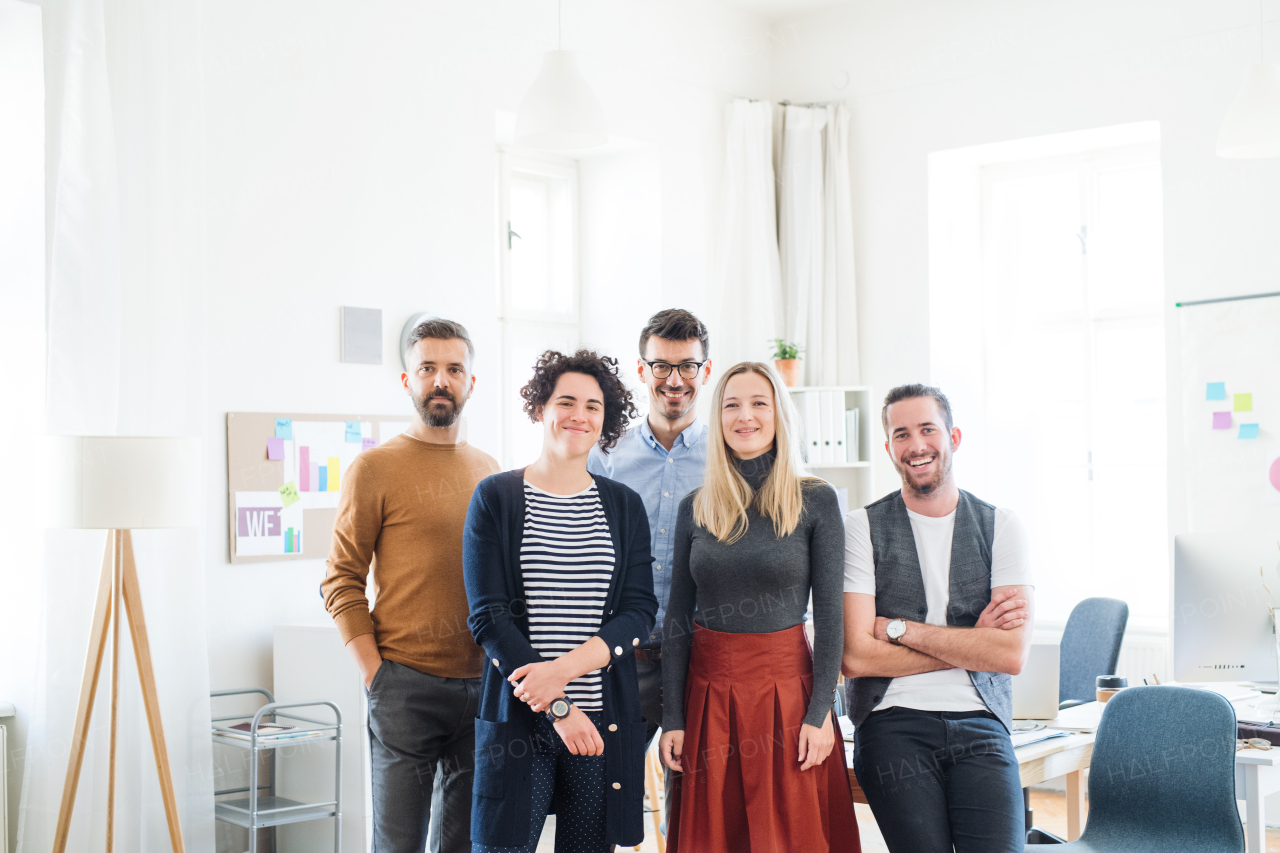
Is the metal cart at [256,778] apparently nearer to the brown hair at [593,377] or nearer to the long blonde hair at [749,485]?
the brown hair at [593,377]

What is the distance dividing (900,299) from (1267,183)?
5.32 feet

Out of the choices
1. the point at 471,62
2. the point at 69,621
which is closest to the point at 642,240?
the point at 471,62

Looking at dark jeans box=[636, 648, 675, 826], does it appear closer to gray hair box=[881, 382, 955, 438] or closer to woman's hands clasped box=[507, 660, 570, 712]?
woman's hands clasped box=[507, 660, 570, 712]

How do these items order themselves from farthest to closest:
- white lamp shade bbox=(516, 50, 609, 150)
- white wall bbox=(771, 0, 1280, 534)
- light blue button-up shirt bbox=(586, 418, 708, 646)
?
white wall bbox=(771, 0, 1280, 534)
white lamp shade bbox=(516, 50, 609, 150)
light blue button-up shirt bbox=(586, 418, 708, 646)

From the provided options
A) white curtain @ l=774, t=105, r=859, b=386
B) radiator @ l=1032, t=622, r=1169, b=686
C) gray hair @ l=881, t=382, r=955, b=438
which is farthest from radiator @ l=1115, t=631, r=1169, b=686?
gray hair @ l=881, t=382, r=955, b=438

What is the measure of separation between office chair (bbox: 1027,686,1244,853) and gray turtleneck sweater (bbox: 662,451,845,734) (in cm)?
89

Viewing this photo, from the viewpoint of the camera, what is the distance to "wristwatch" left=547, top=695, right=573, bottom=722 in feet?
7.39

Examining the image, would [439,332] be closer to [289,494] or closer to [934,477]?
[934,477]

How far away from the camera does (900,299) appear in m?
5.63

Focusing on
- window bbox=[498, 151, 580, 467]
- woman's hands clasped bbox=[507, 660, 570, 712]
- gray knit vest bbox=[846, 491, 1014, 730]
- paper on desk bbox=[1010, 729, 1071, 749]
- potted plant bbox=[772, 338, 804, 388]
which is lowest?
paper on desk bbox=[1010, 729, 1071, 749]

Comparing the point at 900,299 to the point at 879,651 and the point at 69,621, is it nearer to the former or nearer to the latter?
the point at 879,651

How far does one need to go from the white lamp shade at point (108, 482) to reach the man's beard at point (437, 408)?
3.10 feet

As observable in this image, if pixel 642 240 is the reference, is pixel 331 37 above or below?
above

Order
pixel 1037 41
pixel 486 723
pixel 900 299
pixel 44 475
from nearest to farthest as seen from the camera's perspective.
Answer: pixel 486 723, pixel 44 475, pixel 1037 41, pixel 900 299
